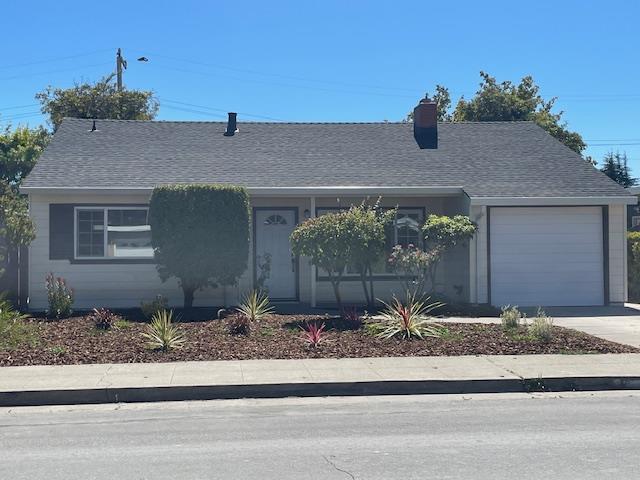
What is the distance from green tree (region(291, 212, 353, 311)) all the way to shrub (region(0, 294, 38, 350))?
5.01m

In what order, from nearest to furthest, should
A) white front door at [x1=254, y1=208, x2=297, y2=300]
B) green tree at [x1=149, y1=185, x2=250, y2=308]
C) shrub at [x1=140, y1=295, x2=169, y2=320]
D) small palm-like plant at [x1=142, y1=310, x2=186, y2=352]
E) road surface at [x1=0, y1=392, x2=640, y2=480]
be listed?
1. road surface at [x1=0, y1=392, x2=640, y2=480]
2. small palm-like plant at [x1=142, y1=310, x2=186, y2=352]
3. shrub at [x1=140, y1=295, x2=169, y2=320]
4. green tree at [x1=149, y1=185, x2=250, y2=308]
5. white front door at [x1=254, y1=208, x2=297, y2=300]


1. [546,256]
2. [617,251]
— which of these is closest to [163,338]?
[546,256]

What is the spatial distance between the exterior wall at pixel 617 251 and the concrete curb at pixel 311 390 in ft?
26.4

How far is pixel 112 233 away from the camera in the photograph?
16.8m

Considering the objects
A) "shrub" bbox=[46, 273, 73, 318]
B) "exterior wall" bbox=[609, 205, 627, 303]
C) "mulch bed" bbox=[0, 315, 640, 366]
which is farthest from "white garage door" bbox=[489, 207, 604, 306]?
"shrub" bbox=[46, 273, 73, 318]

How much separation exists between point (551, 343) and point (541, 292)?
5300 millimetres

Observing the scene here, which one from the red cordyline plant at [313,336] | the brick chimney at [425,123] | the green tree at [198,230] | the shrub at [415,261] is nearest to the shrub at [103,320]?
the green tree at [198,230]

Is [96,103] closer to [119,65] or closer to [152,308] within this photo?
[119,65]

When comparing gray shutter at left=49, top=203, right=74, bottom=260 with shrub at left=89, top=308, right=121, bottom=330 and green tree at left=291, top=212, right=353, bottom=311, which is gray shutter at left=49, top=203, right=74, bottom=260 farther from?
green tree at left=291, top=212, right=353, bottom=311

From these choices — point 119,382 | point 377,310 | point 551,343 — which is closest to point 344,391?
point 119,382

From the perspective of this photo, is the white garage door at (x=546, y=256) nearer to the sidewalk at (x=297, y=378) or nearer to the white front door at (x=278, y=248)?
the white front door at (x=278, y=248)

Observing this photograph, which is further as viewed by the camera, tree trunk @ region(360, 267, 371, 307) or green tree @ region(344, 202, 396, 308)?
tree trunk @ region(360, 267, 371, 307)

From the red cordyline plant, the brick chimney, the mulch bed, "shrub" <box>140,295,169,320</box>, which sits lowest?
the mulch bed

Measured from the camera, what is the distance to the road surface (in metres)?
6.01
